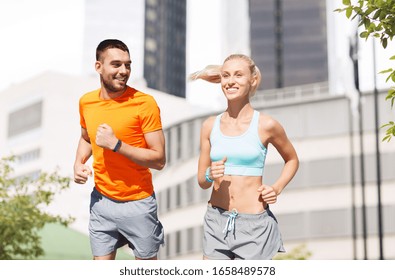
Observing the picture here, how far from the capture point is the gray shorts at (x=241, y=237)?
6297mm

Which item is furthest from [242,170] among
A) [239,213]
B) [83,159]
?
[83,159]

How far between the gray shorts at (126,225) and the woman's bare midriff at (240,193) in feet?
1.86

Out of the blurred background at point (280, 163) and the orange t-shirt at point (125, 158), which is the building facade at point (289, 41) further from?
the orange t-shirt at point (125, 158)

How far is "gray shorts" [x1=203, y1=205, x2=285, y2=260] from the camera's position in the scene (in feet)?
20.7

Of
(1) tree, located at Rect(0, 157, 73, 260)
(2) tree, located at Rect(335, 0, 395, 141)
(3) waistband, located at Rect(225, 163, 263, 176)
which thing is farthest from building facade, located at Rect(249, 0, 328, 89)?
(3) waistband, located at Rect(225, 163, 263, 176)

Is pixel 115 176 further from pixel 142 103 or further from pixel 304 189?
pixel 304 189

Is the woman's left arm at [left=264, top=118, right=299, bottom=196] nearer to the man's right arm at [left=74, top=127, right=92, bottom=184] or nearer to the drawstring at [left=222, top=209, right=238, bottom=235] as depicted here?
the drawstring at [left=222, top=209, right=238, bottom=235]

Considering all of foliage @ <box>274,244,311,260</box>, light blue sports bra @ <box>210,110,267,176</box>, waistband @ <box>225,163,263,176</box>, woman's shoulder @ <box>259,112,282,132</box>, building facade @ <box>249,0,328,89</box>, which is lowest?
foliage @ <box>274,244,311,260</box>

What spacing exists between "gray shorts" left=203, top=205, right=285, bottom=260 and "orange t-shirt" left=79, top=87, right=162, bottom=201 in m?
0.62

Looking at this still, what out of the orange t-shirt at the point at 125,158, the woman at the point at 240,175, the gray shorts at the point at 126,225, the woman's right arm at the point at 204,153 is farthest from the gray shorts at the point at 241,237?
the orange t-shirt at the point at 125,158

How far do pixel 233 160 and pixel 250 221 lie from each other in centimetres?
51

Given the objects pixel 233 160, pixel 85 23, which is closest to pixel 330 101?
pixel 233 160
